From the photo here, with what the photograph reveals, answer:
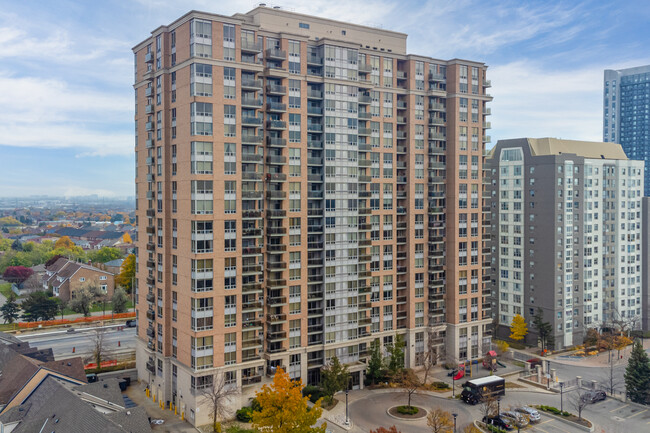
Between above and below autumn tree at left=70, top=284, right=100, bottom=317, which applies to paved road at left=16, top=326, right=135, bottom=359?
below

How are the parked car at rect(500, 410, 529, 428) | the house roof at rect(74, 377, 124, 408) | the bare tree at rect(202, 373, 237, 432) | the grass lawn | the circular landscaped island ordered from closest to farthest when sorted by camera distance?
the house roof at rect(74, 377, 124, 408)
the parked car at rect(500, 410, 529, 428)
the bare tree at rect(202, 373, 237, 432)
the circular landscaped island
the grass lawn

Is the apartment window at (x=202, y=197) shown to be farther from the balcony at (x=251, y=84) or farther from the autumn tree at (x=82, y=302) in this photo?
the autumn tree at (x=82, y=302)

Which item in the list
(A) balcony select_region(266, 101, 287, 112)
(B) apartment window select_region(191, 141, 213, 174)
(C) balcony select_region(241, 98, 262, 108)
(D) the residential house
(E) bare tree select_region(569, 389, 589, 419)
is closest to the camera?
(B) apartment window select_region(191, 141, 213, 174)

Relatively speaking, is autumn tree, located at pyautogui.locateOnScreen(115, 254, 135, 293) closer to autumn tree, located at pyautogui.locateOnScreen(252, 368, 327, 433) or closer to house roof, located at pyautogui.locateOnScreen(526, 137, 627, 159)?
autumn tree, located at pyautogui.locateOnScreen(252, 368, 327, 433)

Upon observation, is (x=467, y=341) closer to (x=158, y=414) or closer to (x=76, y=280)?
(x=158, y=414)

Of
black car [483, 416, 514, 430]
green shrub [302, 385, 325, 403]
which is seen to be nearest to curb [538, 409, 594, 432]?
black car [483, 416, 514, 430]

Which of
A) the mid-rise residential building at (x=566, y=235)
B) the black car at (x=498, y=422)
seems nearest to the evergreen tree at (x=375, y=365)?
the black car at (x=498, y=422)
